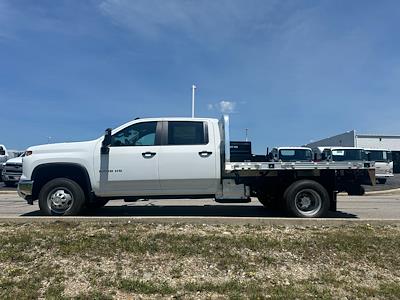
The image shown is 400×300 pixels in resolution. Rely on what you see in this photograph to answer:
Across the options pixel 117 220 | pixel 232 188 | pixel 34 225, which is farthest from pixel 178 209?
pixel 34 225

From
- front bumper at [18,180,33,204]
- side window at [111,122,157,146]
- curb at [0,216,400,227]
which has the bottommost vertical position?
curb at [0,216,400,227]

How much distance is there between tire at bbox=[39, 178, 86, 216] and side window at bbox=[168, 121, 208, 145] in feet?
6.61

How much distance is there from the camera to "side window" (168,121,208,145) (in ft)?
28.3

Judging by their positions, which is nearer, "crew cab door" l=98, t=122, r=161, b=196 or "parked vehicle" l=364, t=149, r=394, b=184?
"crew cab door" l=98, t=122, r=161, b=196

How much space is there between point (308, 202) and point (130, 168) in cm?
351

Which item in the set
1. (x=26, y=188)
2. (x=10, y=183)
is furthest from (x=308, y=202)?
(x=10, y=183)

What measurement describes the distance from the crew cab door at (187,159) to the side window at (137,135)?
235 millimetres

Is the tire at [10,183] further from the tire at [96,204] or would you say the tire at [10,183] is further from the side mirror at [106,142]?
the side mirror at [106,142]

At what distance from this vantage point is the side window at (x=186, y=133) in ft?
28.3

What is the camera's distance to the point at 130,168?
846cm

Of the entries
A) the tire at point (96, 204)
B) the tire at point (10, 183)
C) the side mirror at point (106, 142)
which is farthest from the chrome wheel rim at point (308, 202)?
the tire at point (10, 183)

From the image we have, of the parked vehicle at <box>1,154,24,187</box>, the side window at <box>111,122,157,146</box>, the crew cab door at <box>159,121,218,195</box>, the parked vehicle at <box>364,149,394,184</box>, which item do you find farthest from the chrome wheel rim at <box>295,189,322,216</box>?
the parked vehicle at <box>364,149,394,184</box>

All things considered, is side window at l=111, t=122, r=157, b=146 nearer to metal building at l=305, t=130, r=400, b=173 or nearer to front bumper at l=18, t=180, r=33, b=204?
front bumper at l=18, t=180, r=33, b=204

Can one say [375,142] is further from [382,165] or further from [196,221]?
[196,221]
